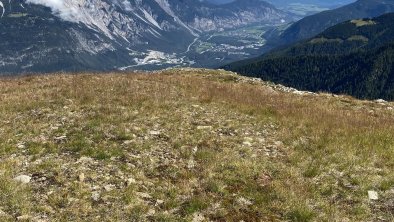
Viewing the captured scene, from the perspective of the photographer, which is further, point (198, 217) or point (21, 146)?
point (21, 146)

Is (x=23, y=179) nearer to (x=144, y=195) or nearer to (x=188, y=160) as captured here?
(x=144, y=195)

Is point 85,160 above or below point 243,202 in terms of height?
above

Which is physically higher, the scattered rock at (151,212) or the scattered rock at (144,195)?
the scattered rock at (144,195)

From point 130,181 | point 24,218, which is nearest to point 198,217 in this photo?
point 130,181

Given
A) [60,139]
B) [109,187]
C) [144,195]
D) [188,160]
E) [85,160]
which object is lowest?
[144,195]

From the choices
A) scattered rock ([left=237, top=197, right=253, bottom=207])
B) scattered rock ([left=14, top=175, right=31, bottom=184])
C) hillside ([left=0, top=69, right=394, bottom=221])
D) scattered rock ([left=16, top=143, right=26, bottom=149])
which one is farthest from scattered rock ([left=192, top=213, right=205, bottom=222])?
scattered rock ([left=16, top=143, right=26, bottom=149])

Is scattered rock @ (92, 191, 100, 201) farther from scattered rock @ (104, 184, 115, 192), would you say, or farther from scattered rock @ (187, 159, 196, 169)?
scattered rock @ (187, 159, 196, 169)

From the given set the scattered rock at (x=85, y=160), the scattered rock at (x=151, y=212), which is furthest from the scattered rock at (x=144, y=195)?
the scattered rock at (x=85, y=160)

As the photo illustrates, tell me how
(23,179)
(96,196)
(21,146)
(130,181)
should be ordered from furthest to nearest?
1. (21,146)
2. (130,181)
3. (23,179)
4. (96,196)

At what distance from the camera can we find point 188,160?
60.1 feet

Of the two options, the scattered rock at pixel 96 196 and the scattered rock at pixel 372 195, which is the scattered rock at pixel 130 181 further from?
the scattered rock at pixel 372 195

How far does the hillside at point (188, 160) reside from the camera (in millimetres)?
14383

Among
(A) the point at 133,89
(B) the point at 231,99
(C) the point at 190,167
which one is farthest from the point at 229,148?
(A) the point at 133,89

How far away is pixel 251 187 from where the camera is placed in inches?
626
